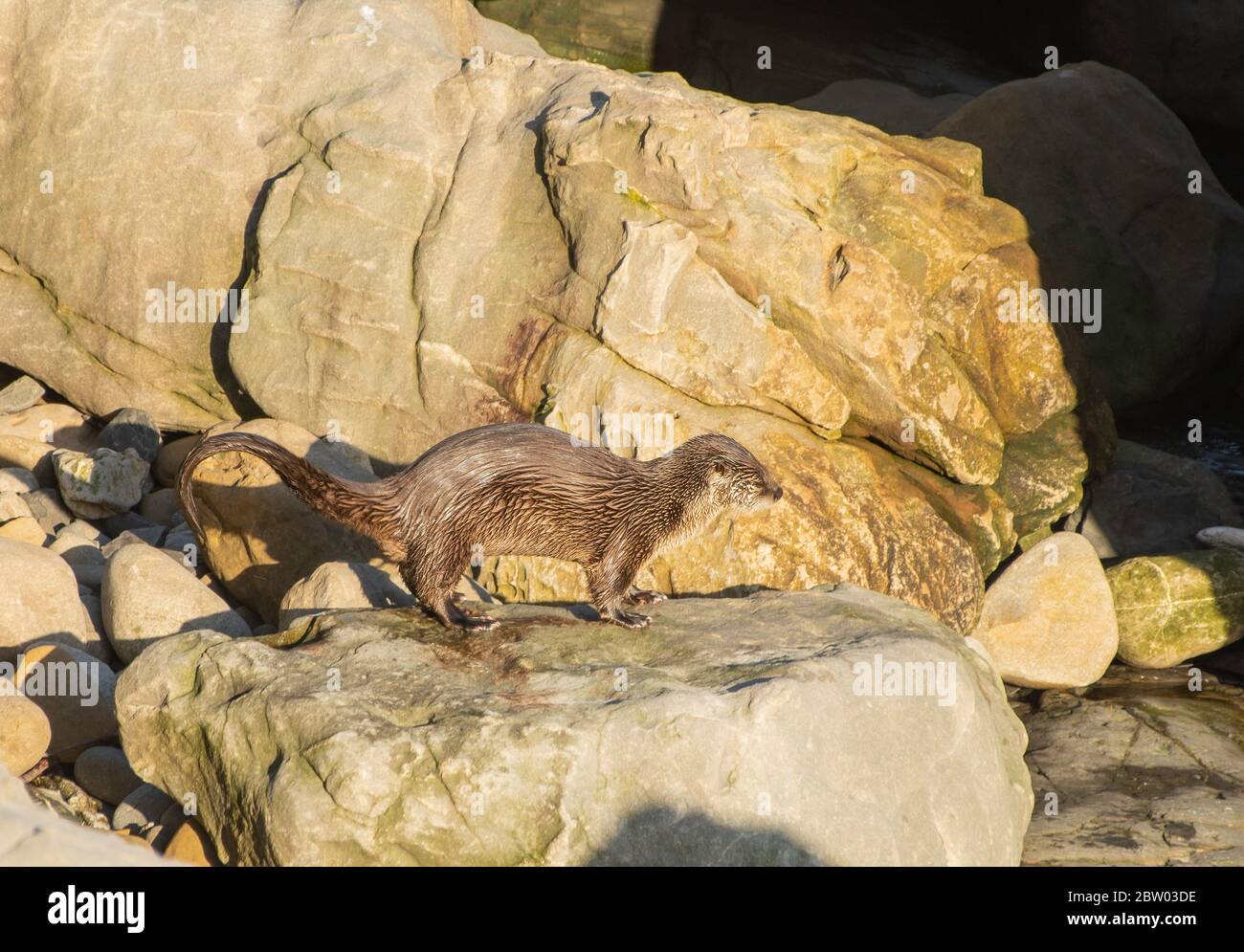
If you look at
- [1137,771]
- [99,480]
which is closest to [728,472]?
[1137,771]

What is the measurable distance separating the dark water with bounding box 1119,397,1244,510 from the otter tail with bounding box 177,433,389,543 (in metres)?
6.68

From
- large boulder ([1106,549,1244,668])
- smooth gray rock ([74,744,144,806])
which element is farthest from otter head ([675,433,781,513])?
large boulder ([1106,549,1244,668])

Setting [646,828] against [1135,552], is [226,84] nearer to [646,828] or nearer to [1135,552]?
[646,828]

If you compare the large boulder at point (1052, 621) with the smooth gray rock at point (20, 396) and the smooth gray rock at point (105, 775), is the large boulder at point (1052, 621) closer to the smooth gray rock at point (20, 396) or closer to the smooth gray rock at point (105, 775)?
the smooth gray rock at point (105, 775)

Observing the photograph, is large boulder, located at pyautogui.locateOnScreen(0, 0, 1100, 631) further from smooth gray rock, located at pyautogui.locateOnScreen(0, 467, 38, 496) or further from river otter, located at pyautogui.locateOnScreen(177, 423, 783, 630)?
river otter, located at pyautogui.locateOnScreen(177, 423, 783, 630)

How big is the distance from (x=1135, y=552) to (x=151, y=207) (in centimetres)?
670

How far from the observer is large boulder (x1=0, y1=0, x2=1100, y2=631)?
699 centimetres

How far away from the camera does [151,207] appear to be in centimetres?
832

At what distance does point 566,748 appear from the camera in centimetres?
434

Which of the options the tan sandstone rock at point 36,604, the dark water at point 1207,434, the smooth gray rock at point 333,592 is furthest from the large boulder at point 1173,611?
the tan sandstone rock at point 36,604

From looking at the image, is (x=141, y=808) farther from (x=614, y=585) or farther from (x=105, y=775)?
(x=614, y=585)

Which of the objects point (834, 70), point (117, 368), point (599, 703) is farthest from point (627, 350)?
point (834, 70)

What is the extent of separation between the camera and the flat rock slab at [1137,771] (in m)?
5.63

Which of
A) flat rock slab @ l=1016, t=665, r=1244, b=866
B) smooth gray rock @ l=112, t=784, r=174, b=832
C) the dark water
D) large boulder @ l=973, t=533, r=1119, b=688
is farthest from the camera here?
the dark water
